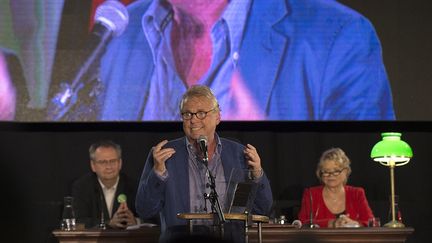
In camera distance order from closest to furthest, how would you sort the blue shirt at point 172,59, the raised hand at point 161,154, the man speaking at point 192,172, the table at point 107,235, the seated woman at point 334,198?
the raised hand at point 161,154, the man speaking at point 192,172, the table at point 107,235, the seated woman at point 334,198, the blue shirt at point 172,59

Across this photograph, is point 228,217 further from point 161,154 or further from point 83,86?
point 83,86

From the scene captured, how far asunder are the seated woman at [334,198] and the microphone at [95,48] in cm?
197

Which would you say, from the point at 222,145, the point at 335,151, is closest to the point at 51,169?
the point at 335,151

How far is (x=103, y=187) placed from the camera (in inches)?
264

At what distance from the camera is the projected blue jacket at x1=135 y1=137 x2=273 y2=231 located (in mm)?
4221

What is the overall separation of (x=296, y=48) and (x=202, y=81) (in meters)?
0.80

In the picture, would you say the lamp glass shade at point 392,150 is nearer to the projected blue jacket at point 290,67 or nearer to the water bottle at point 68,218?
the projected blue jacket at point 290,67

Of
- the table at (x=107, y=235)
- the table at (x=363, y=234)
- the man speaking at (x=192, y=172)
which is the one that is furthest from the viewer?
the table at (x=363, y=234)

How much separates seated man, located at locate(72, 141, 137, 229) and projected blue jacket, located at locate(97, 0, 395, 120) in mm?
713

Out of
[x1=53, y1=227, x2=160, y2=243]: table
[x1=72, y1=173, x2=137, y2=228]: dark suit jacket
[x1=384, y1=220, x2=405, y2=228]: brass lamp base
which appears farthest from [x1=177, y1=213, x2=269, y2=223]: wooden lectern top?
[x1=72, y1=173, x2=137, y2=228]: dark suit jacket

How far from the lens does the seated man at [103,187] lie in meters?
6.62

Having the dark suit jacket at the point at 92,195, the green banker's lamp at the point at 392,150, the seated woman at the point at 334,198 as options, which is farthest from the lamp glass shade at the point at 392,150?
the dark suit jacket at the point at 92,195

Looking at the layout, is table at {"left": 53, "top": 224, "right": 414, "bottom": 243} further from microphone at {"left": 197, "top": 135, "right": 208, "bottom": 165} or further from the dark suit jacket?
microphone at {"left": 197, "top": 135, "right": 208, "bottom": 165}

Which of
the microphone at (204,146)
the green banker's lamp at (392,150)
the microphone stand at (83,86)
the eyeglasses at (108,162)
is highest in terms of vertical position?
the microphone stand at (83,86)
